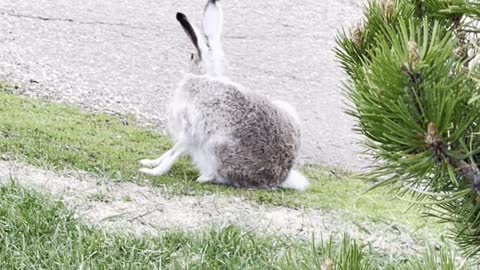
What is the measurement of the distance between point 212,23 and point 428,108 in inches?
159

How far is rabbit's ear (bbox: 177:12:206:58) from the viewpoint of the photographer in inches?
191

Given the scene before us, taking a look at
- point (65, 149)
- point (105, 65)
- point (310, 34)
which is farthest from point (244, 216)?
point (310, 34)

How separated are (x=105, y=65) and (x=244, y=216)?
12.7 feet

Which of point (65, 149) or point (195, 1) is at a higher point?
point (195, 1)

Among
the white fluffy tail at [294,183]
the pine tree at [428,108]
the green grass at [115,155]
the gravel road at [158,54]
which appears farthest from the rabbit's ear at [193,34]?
the pine tree at [428,108]

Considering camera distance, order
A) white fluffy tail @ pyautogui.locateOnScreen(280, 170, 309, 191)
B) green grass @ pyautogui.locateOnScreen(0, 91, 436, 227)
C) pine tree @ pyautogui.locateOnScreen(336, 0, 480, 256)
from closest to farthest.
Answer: pine tree @ pyautogui.locateOnScreen(336, 0, 480, 256)
green grass @ pyautogui.locateOnScreen(0, 91, 436, 227)
white fluffy tail @ pyautogui.locateOnScreen(280, 170, 309, 191)

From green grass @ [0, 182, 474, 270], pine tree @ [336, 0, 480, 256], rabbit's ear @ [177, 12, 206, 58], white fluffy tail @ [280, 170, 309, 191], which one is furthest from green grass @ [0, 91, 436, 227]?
pine tree @ [336, 0, 480, 256]

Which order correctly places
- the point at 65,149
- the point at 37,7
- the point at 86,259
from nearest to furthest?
the point at 86,259
the point at 65,149
the point at 37,7

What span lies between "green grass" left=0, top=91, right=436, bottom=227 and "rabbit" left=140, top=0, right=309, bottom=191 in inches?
4.5

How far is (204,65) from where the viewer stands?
5.09 meters

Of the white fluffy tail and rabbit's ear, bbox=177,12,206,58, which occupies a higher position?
rabbit's ear, bbox=177,12,206,58

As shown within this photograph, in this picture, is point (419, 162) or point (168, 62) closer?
point (419, 162)

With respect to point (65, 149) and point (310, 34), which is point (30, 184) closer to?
point (65, 149)

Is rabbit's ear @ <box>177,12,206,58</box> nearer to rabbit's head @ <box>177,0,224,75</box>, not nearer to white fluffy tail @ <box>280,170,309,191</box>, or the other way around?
rabbit's head @ <box>177,0,224,75</box>
